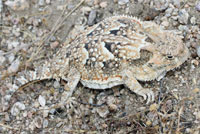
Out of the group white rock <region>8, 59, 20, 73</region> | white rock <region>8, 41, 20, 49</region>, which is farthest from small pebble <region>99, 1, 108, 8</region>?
white rock <region>8, 59, 20, 73</region>

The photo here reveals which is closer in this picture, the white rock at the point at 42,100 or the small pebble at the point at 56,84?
the white rock at the point at 42,100

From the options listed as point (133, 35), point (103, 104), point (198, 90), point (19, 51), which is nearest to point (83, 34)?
point (133, 35)

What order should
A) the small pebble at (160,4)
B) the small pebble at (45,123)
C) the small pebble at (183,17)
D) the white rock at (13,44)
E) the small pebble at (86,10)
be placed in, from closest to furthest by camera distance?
1. the small pebble at (45,123)
2. the small pebble at (183,17)
3. the small pebble at (160,4)
4. the small pebble at (86,10)
5. the white rock at (13,44)

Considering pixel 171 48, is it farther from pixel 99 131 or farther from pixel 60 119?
pixel 60 119

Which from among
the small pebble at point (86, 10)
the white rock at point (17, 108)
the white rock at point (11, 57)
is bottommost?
the white rock at point (17, 108)

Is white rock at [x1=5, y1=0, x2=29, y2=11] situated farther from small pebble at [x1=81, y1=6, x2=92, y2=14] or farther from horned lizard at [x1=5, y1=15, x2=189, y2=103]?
horned lizard at [x1=5, y1=15, x2=189, y2=103]

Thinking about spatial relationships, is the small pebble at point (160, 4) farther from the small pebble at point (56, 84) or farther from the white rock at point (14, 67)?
the white rock at point (14, 67)

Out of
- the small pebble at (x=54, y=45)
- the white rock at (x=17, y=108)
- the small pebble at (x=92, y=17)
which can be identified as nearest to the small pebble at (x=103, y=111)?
the white rock at (x=17, y=108)
